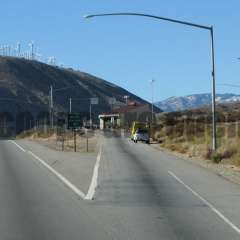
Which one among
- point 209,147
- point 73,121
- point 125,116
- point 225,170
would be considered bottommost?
point 225,170

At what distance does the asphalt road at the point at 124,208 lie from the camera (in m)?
13.9

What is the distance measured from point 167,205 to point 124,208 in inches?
54.5

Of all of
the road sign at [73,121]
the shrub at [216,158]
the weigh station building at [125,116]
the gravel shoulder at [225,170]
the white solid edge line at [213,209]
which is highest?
the weigh station building at [125,116]

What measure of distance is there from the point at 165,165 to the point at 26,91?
15954cm

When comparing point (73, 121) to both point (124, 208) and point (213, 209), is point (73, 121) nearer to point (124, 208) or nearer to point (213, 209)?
point (124, 208)

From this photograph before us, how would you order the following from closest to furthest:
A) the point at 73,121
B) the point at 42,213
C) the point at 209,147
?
1. the point at 42,213
2. the point at 209,147
3. the point at 73,121

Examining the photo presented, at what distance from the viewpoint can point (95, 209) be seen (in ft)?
58.3

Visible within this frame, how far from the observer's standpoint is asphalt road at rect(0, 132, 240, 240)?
13898mm

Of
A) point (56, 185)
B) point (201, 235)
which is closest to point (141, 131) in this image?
point (56, 185)

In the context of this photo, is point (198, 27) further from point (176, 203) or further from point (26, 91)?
point (26, 91)

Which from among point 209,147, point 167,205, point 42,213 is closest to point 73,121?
point 209,147

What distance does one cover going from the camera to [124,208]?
18.0 meters

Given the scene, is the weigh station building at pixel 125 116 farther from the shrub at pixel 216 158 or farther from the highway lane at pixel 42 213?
the highway lane at pixel 42 213

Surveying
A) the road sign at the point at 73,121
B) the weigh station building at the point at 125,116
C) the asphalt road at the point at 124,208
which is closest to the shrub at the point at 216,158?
the asphalt road at the point at 124,208
